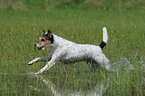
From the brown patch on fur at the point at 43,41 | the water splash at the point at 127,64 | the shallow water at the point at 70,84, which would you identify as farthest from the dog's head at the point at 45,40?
the water splash at the point at 127,64

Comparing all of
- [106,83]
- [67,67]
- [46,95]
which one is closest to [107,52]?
[67,67]

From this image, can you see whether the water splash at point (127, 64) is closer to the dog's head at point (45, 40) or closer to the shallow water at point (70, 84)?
the shallow water at point (70, 84)

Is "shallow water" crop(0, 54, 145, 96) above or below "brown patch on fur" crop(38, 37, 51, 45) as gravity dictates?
below

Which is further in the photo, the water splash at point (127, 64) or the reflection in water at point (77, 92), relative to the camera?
the water splash at point (127, 64)

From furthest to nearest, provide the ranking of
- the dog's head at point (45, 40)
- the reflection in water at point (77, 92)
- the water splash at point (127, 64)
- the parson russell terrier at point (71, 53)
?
the water splash at point (127, 64) < the parson russell terrier at point (71, 53) < the dog's head at point (45, 40) < the reflection in water at point (77, 92)

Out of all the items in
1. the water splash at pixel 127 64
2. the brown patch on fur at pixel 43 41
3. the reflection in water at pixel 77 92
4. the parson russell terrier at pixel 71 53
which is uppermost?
the brown patch on fur at pixel 43 41

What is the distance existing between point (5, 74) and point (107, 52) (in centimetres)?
384

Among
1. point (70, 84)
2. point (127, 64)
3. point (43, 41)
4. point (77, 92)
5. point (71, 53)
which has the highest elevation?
point (43, 41)

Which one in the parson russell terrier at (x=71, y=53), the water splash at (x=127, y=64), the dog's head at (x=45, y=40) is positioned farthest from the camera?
the water splash at (x=127, y=64)

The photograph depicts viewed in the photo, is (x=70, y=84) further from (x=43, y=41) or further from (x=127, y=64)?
(x=127, y=64)

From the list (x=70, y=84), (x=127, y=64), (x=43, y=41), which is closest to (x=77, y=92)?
(x=70, y=84)

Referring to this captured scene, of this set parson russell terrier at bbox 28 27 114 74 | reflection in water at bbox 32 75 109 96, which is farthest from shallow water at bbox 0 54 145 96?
parson russell terrier at bbox 28 27 114 74

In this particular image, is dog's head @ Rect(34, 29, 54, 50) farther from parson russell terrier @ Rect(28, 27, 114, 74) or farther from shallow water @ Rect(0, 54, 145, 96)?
shallow water @ Rect(0, 54, 145, 96)

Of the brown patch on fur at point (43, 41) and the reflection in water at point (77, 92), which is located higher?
the brown patch on fur at point (43, 41)
